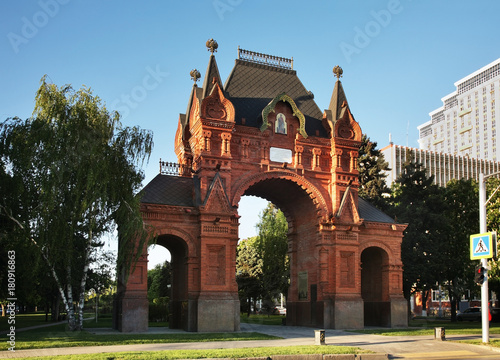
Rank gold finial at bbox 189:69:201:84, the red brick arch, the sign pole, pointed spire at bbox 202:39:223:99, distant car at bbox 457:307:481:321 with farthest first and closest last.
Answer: distant car at bbox 457:307:481:321, gold finial at bbox 189:69:201:84, pointed spire at bbox 202:39:223:99, the red brick arch, the sign pole

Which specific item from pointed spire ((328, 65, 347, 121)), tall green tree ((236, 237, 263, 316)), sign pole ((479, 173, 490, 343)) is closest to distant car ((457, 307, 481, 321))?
tall green tree ((236, 237, 263, 316))

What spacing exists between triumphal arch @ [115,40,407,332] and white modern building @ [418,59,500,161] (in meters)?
96.2

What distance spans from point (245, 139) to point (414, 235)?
17.1 metres

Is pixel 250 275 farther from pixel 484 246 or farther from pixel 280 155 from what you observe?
pixel 484 246

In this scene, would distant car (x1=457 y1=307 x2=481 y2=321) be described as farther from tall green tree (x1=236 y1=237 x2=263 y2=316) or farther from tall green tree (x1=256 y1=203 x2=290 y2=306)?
tall green tree (x1=236 y1=237 x2=263 y2=316)

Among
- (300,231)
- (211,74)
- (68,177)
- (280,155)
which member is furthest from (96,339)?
(211,74)

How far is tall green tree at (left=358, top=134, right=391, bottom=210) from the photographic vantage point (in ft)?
142

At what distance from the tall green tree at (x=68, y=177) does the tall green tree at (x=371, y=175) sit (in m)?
22.6

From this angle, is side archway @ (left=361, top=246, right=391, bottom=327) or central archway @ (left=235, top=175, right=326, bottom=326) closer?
central archway @ (left=235, top=175, right=326, bottom=326)

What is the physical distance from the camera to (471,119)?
136 m

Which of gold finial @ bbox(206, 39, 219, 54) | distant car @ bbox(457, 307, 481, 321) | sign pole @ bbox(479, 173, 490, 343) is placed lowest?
distant car @ bbox(457, 307, 481, 321)

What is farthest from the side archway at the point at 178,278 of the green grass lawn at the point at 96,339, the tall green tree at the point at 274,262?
the tall green tree at the point at 274,262

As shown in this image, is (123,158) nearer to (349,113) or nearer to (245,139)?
(245,139)

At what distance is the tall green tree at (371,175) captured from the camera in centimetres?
4334
